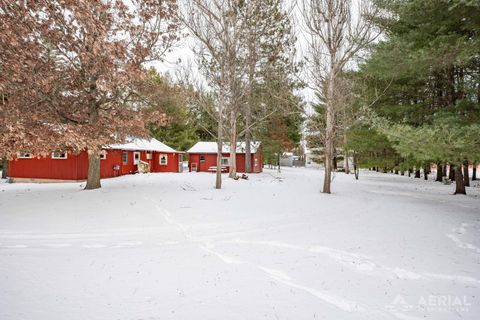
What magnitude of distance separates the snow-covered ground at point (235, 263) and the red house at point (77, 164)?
1011cm

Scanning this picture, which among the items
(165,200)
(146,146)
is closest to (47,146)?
(165,200)

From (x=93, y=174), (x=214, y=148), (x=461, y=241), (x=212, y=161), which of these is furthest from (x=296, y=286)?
(x=214, y=148)

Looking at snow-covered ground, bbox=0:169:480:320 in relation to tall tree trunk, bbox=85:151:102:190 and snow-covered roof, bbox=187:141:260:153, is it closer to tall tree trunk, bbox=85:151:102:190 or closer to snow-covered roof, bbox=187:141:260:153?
tall tree trunk, bbox=85:151:102:190

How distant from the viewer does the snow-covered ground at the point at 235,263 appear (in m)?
4.11

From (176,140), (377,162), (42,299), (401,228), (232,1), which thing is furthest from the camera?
(176,140)

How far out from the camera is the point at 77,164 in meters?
21.6

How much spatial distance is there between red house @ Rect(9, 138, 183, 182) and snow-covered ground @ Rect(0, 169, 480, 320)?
10109mm

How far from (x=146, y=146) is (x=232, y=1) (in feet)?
58.2

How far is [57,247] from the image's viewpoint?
657 cm

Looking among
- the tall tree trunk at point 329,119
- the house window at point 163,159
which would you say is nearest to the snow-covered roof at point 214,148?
the house window at point 163,159

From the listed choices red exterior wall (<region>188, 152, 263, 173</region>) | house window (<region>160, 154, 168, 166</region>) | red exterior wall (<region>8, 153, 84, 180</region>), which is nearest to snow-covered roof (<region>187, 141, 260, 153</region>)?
red exterior wall (<region>188, 152, 263, 173</region>)

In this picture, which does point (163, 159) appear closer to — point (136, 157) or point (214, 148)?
point (136, 157)

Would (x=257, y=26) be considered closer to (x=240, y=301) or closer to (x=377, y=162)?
(x=377, y=162)

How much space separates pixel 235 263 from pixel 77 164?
66.0 feet
